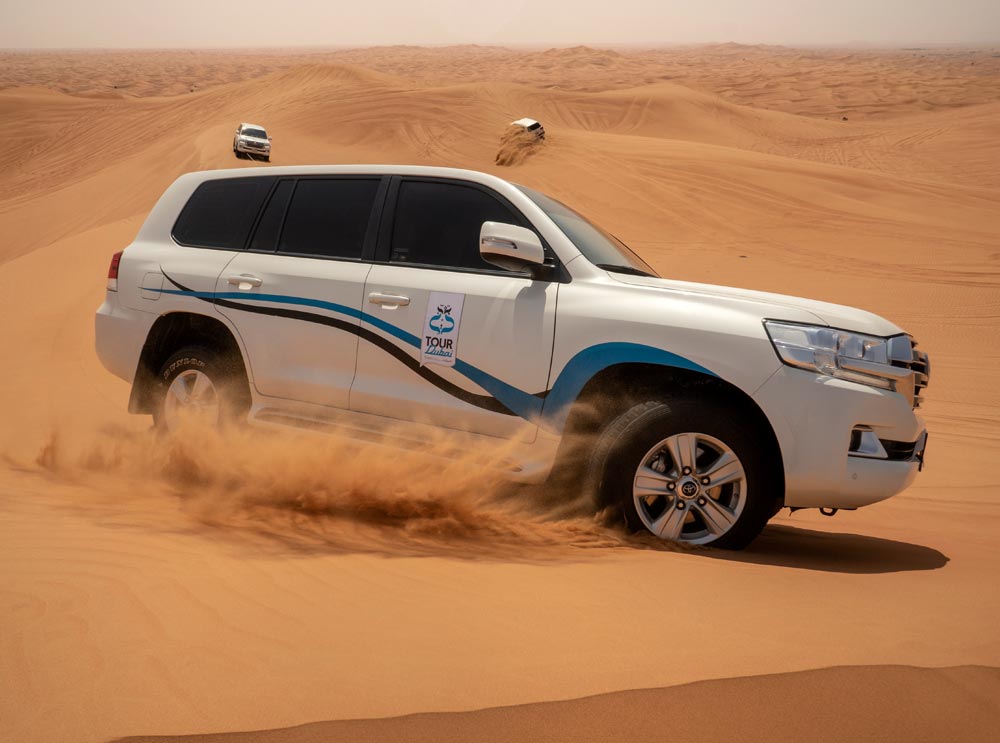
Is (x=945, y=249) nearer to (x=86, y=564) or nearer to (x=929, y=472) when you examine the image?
(x=929, y=472)

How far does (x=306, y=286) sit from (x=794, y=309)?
2.58 m

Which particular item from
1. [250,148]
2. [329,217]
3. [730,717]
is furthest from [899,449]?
[250,148]

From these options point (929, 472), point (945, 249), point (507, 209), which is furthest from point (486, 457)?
point (945, 249)

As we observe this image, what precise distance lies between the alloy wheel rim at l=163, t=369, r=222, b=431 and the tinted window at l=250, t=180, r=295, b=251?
852 millimetres

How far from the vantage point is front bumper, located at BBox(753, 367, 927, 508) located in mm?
4227

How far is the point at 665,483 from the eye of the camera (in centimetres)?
449

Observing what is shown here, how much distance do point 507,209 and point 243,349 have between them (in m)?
1.74

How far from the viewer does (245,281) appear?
561cm

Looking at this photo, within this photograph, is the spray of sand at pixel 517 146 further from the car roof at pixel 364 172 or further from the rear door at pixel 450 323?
the rear door at pixel 450 323

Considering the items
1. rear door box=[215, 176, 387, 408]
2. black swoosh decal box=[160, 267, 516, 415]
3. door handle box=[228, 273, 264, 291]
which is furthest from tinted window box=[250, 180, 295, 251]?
black swoosh decal box=[160, 267, 516, 415]

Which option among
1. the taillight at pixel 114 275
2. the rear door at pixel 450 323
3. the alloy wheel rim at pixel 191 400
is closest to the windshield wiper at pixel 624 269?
the rear door at pixel 450 323

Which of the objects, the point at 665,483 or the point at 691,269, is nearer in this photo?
the point at 665,483

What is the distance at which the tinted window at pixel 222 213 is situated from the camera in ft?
19.4

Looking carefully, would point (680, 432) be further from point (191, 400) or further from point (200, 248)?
point (200, 248)
